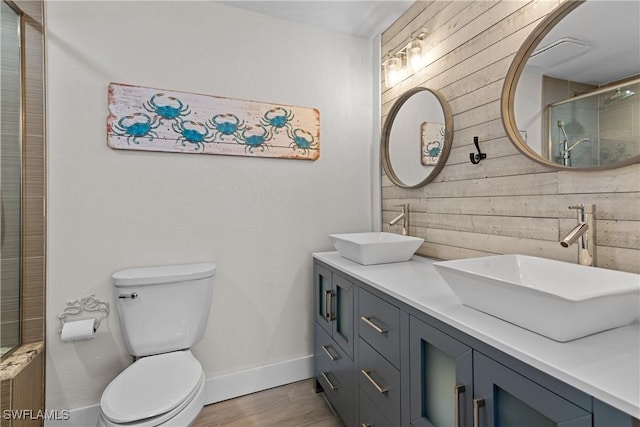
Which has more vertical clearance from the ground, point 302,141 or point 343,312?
point 302,141

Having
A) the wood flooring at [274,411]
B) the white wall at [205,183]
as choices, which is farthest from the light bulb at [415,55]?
the wood flooring at [274,411]

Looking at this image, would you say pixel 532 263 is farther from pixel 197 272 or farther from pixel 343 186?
pixel 197 272

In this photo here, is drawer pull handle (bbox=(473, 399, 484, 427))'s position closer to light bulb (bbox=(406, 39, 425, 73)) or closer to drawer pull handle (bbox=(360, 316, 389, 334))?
drawer pull handle (bbox=(360, 316, 389, 334))

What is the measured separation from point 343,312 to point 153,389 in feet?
2.97

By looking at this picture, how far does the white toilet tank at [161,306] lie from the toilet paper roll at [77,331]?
14 centimetres

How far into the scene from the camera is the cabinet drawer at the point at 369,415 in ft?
3.82

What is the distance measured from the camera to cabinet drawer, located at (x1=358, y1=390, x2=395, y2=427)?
45.8 inches

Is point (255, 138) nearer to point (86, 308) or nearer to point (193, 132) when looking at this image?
point (193, 132)

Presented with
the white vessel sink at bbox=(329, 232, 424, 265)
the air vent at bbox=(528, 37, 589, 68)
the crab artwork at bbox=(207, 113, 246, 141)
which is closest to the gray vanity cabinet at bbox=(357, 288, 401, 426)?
the white vessel sink at bbox=(329, 232, 424, 265)

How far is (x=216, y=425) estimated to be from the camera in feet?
5.28

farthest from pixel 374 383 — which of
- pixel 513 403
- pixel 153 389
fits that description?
pixel 153 389

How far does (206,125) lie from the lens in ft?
5.78

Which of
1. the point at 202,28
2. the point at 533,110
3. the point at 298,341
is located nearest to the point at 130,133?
the point at 202,28

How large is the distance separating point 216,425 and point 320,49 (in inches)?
95.8
